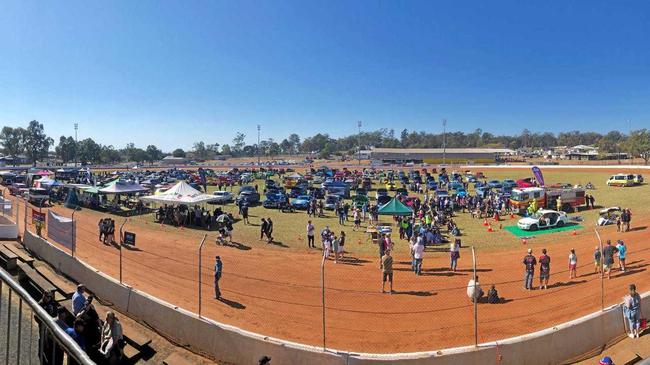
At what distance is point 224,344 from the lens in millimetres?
9906

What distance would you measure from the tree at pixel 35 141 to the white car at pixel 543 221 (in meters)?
168

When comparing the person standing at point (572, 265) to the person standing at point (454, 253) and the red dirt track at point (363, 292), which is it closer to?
the red dirt track at point (363, 292)

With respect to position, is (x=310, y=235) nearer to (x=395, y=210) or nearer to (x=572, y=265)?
(x=395, y=210)

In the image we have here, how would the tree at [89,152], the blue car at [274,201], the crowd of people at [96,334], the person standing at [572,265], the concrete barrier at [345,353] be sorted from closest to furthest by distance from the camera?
the crowd of people at [96,334] → the concrete barrier at [345,353] → the person standing at [572,265] → the blue car at [274,201] → the tree at [89,152]

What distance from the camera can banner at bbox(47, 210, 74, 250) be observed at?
637 inches

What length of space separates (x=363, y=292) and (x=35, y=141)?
175511mm

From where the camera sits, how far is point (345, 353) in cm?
898

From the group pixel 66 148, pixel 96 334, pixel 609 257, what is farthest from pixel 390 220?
pixel 66 148

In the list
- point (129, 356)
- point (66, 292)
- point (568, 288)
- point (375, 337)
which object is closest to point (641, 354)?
point (568, 288)

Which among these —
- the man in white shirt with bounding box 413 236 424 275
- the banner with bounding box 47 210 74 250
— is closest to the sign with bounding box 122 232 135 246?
the banner with bounding box 47 210 74 250

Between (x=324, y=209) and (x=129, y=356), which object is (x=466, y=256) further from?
(x=324, y=209)

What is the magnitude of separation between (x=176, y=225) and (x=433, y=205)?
20706 mm

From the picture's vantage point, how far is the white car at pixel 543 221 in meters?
27.5

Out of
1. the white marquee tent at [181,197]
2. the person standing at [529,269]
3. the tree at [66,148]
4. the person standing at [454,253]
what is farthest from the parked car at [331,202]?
the tree at [66,148]
